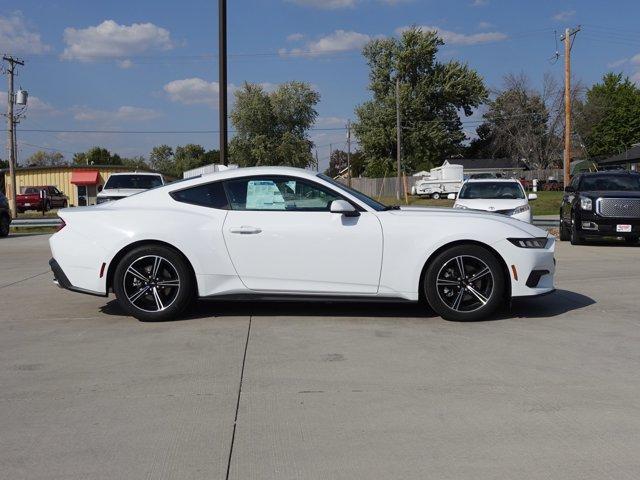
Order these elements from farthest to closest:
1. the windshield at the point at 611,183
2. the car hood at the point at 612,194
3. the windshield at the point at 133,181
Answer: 1. the windshield at the point at 133,181
2. the windshield at the point at 611,183
3. the car hood at the point at 612,194

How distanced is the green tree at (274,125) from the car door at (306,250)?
57163 mm

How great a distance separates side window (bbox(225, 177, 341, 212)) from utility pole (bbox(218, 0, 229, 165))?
11302 millimetres

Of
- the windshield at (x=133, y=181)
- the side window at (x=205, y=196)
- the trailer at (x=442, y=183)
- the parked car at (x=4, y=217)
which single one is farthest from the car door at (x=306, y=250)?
the trailer at (x=442, y=183)

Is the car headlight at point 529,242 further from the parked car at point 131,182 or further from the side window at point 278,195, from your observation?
the parked car at point 131,182

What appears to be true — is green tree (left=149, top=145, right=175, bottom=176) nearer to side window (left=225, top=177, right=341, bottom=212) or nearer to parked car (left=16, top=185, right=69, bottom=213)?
parked car (left=16, top=185, right=69, bottom=213)

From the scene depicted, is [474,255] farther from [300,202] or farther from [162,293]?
[162,293]

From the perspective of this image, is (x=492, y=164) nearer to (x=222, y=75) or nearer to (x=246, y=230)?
(x=222, y=75)

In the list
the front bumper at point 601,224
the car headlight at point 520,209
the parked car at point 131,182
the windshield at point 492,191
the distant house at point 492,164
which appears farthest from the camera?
the distant house at point 492,164

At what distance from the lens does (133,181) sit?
1823 cm

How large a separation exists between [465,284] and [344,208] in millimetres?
1394

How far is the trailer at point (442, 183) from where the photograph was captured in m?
47.6

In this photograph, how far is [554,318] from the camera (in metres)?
6.63

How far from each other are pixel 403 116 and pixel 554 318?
61674 mm

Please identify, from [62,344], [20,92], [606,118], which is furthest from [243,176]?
[606,118]
